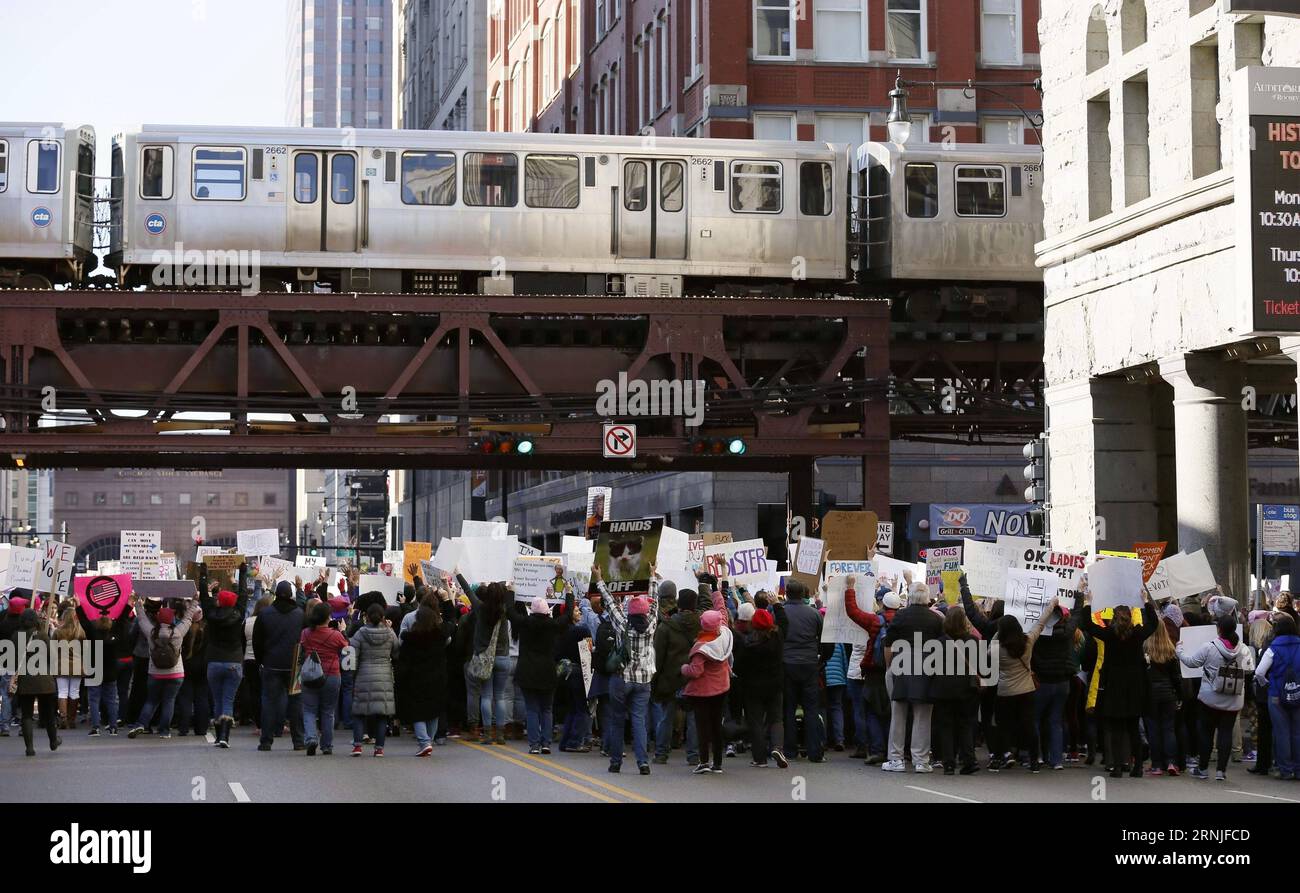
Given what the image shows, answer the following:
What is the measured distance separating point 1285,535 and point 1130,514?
7.13 feet

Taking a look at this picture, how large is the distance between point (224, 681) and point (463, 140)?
52.7 feet

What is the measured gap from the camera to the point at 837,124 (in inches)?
2120

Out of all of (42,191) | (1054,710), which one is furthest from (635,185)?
(1054,710)

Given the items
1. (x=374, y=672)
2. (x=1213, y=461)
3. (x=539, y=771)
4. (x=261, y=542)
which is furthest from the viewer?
(x=261, y=542)

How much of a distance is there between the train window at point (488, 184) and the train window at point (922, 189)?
23.5 ft

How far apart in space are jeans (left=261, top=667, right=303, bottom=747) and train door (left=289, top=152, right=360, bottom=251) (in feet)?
51.3

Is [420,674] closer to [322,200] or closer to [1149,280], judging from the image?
[1149,280]

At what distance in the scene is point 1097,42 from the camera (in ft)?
96.8

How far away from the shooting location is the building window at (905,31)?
53.8 m

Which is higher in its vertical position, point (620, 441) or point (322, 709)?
point (620, 441)

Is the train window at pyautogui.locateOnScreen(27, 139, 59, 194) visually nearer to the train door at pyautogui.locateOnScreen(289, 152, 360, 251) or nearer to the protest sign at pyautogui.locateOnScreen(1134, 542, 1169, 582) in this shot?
the train door at pyautogui.locateOnScreen(289, 152, 360, 251)

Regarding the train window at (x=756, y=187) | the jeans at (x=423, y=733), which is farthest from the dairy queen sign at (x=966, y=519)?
the jeans at (x=423, y=733)

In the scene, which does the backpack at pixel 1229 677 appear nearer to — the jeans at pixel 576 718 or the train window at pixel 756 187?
the jeans at pixel 576 718
